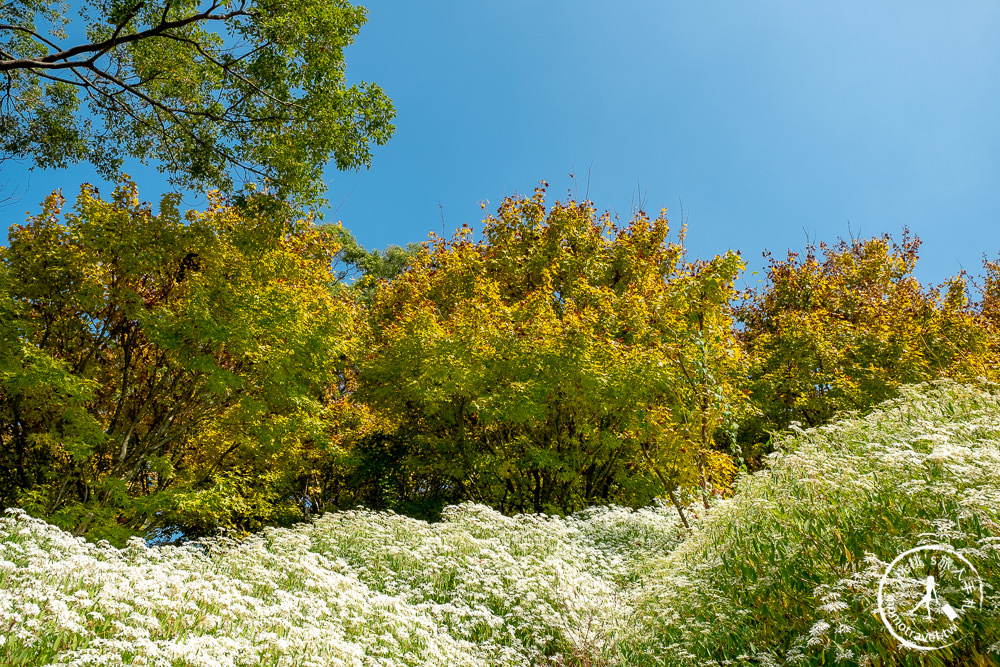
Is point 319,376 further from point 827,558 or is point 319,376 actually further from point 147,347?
point 827,558

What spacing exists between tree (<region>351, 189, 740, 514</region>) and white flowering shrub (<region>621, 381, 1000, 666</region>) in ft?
15.9

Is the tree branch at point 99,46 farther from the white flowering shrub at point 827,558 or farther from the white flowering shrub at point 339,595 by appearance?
the white flowering shrub at point 827,558

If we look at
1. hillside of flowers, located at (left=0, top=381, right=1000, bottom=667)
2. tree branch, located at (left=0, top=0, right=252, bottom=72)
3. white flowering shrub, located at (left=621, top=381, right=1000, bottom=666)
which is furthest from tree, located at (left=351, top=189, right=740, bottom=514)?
tree branch, located at (left=0, top=0, right=252, bottom=72)

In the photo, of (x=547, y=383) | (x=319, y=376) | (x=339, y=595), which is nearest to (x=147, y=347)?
(x=319, y=376)

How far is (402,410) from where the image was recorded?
53.2 ft

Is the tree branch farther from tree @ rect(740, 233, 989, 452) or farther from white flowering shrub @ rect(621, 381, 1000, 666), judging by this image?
tree @ rect(740, 233, 989, 452)

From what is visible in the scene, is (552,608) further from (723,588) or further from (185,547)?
(185,547)

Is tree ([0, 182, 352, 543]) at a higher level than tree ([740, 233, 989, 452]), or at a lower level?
lower

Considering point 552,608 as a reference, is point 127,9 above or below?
above

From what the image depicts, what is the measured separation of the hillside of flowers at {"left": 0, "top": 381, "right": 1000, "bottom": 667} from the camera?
3480mm

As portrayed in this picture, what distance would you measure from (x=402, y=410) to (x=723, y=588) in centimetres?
1212

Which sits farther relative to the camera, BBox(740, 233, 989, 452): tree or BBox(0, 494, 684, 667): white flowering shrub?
BBox(740, 233, 989, 452): tree

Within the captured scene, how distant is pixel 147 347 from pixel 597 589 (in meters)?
13.1

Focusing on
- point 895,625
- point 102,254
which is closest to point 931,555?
point 895,625
